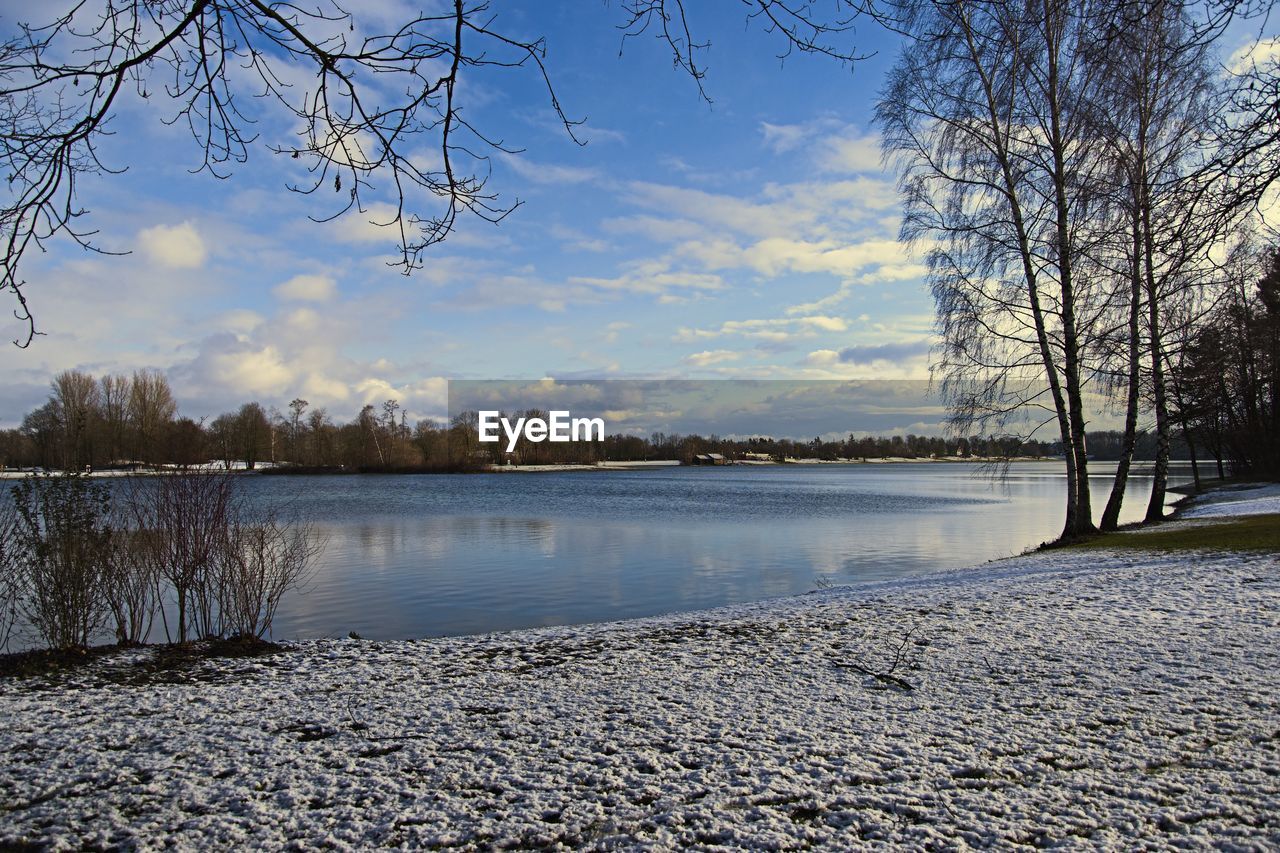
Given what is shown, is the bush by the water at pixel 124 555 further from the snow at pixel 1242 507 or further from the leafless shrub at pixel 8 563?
the snow at pixel 1242 507

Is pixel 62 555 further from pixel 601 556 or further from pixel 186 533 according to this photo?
pixel 601 556

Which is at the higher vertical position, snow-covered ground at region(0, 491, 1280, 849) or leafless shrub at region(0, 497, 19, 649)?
leafless shrub at region(0, 497, 19, 649)

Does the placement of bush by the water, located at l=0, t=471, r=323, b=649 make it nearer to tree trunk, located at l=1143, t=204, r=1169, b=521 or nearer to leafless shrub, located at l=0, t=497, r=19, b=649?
leafless shrub, located at l=0, t=497, r=19, b=649

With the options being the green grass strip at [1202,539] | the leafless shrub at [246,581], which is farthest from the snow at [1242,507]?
the leafless shrub at [246,581]

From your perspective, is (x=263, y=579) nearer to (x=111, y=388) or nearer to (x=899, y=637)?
(x=899, y=637)

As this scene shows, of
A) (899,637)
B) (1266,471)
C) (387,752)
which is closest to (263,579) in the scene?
(387,752)

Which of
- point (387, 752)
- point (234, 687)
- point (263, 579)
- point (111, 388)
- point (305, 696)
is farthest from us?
point (111, 388)

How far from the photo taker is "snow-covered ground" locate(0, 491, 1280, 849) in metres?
3.53

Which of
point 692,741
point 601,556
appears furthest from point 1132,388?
point 692,741

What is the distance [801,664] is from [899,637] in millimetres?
1455

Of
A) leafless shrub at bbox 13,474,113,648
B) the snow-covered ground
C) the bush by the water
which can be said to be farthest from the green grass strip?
leafless shrub at bbox 13,474,113,648

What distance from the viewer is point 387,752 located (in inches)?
179

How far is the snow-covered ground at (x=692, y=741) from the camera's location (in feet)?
11.6

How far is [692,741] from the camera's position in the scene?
4.61 metres
